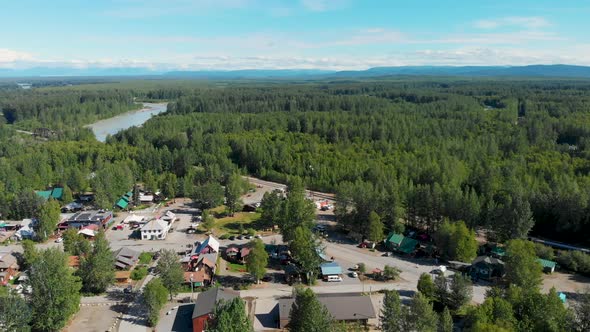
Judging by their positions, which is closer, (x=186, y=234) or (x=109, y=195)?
(x=186, y=234)

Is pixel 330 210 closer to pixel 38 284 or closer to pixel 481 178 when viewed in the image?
pixel 481 178

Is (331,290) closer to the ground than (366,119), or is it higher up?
closer to the ground

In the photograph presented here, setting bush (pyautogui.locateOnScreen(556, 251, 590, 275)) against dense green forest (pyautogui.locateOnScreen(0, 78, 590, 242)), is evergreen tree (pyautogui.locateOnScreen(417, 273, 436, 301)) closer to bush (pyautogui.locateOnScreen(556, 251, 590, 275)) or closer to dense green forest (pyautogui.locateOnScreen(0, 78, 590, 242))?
dense green forest (pyautogui.locateOnScreen(0, 78, 590, 242))

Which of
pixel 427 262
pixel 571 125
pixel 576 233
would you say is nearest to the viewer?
pixel 427 262

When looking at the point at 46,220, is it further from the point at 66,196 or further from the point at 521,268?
the point at 521,268

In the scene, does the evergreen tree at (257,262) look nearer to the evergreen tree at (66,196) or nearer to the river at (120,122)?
the evergreen tree at (66,196)

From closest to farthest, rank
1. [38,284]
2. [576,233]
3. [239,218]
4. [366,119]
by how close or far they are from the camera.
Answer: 1. [38,284]
2. [576,233]
3. [239,218]
4. [366,119]

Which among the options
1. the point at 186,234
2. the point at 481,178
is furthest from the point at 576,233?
the point at 186,234

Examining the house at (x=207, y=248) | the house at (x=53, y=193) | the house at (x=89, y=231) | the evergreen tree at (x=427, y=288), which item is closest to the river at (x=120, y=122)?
the house at (x=53, y=193)
